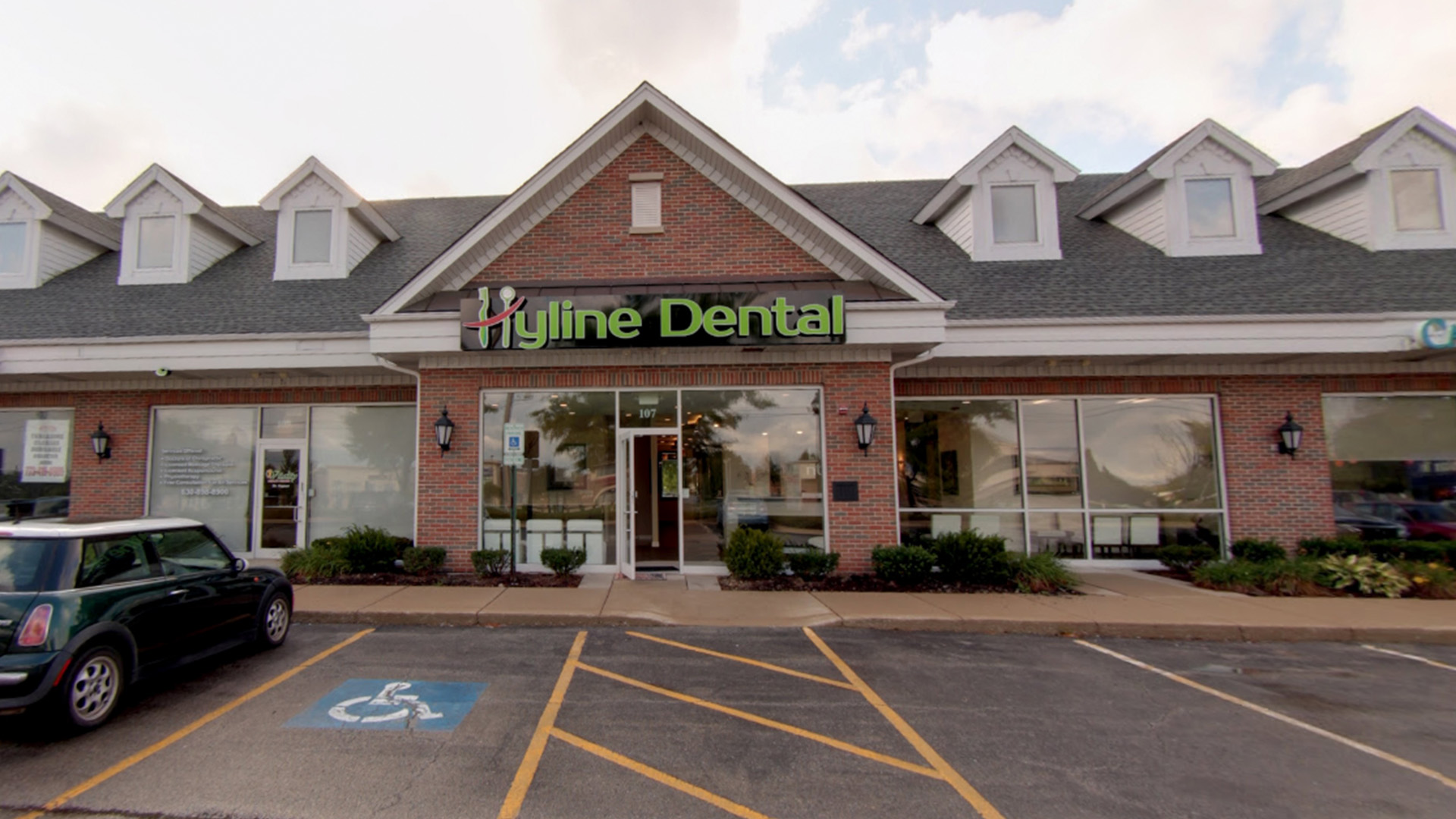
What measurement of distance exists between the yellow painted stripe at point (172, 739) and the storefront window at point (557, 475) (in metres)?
3.96

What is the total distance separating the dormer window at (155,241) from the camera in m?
12.8

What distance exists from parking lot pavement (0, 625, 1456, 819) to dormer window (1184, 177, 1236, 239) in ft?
27.7

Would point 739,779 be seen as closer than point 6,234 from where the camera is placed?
Yes

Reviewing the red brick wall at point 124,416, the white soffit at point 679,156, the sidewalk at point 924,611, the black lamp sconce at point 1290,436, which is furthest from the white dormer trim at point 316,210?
the black lamp sconce at point 1290,436

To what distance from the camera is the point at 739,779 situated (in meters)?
3.97

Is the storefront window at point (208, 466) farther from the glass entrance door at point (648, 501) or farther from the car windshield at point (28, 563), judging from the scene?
the car windshield at point (28, 563)

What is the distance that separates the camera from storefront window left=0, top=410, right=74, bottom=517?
11523mm

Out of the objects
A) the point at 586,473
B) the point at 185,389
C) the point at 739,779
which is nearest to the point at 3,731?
the point at 739,779

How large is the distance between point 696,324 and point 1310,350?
9.62 m

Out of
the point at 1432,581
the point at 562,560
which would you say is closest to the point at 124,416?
the point at 562,560

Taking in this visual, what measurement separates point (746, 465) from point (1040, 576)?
4.80 meters

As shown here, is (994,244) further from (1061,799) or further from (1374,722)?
(1061,799)

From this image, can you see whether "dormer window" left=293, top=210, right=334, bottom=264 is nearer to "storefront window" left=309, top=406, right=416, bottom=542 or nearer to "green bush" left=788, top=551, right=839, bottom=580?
"storefront window" left=309, top=406, right=416, bottom=542

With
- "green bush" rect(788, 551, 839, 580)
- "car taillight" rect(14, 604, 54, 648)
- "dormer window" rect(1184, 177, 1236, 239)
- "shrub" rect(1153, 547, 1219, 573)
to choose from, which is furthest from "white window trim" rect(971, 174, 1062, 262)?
"car taillight" rect(14, 604, 54, 648)
